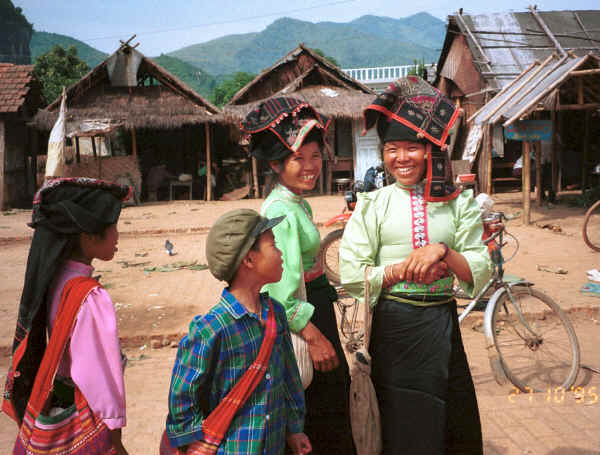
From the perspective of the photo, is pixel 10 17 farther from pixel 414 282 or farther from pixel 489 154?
pixel 414 282

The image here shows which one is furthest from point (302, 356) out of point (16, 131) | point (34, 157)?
point (34, 157)

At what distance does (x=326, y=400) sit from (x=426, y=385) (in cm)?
50

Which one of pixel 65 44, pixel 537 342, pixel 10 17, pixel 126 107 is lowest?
pixel 537 342

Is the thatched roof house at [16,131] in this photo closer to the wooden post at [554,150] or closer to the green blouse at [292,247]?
the wooden post at [554,150]

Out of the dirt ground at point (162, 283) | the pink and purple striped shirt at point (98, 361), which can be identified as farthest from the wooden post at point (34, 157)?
the pink and purple striped shirt at point (98, 361)

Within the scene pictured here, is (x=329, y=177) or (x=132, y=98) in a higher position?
(x=132, y=98)

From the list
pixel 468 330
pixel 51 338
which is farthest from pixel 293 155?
pixel 468 330

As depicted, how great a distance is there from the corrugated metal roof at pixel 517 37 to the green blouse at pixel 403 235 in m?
14.8

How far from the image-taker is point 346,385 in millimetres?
2506

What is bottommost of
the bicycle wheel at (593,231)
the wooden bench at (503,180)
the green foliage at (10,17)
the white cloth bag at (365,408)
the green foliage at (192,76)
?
the bicycle wheel at (593,231)

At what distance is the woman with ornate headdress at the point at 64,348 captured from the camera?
1.72 meters

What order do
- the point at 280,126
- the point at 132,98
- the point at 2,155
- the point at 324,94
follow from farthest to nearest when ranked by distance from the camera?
the point at 324,94, the point at 132,98, the point at 2,155, the point at 280,126

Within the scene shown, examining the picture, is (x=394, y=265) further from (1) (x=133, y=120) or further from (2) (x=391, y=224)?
(1) (x=133, y=120)

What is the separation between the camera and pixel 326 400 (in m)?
2.43
